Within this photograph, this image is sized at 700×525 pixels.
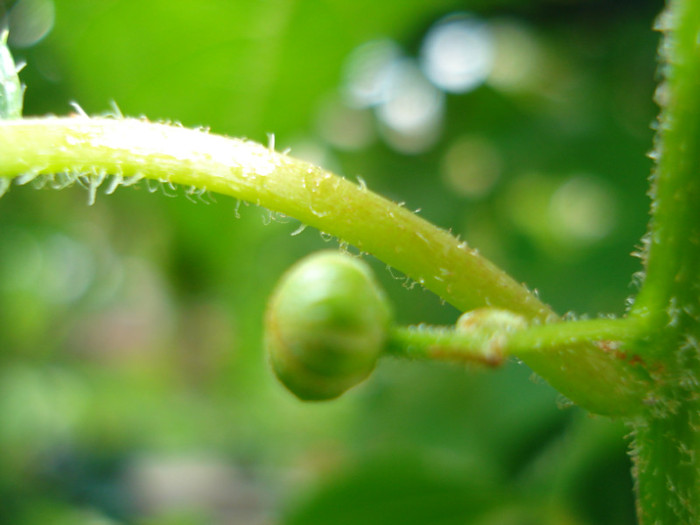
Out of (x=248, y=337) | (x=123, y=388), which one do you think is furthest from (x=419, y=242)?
(x=123, y=388)

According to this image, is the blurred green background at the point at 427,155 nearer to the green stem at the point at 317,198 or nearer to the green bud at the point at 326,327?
the green stem at the point at 317,198

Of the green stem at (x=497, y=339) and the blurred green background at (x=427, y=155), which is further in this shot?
the blurred green background at (x=427, y=155)

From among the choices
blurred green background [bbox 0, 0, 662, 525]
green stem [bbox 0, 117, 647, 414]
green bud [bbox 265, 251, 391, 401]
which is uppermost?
blurred green background [bbox 0, 0, 662, 525]

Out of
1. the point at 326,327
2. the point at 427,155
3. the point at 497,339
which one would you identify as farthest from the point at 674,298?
the point at 427,155

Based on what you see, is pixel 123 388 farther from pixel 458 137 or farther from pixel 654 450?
pixel 654 450

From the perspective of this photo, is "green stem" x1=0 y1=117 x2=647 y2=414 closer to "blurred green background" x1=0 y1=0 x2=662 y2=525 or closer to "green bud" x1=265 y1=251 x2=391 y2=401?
"green bud" x1=265 y1=251 x2=391 y2=401

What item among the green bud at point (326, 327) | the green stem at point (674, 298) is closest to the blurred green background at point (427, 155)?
the green stem at point (674, 298)

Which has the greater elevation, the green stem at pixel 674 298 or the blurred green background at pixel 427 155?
the blurred green background at pixel 427 155

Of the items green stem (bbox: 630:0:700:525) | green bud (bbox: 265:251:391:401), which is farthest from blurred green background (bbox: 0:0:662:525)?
green bud (bbox: 265:251:391:401)
